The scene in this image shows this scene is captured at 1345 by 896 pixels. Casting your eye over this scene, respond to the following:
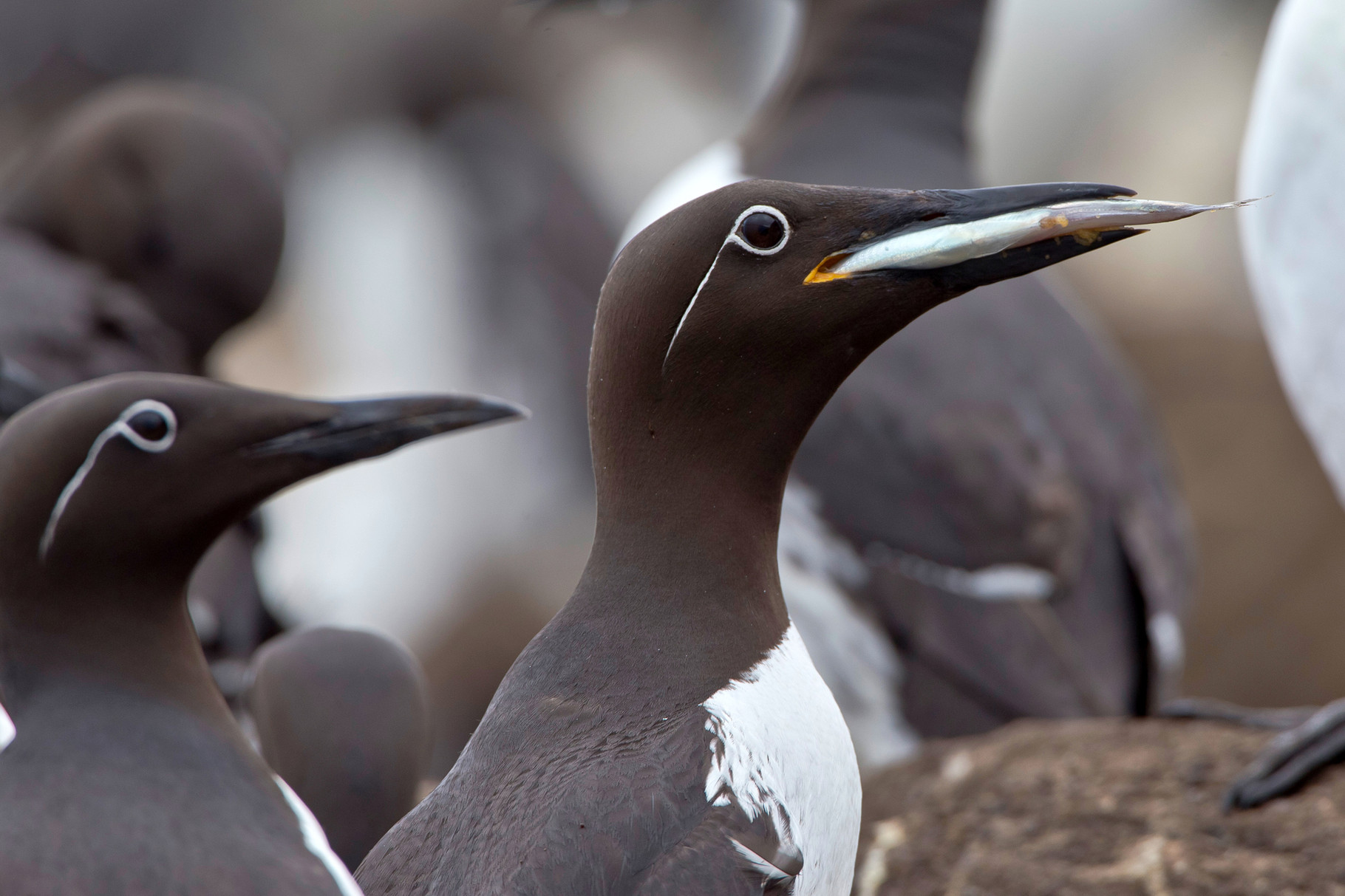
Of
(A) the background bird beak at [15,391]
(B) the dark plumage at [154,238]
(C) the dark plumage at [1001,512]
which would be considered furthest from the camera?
(C) the dark plumage at [1001,512]

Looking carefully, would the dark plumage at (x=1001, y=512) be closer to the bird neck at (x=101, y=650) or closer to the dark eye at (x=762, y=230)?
the dark eye at (x=762, y=230)

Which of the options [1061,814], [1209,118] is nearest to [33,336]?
[1061,814]

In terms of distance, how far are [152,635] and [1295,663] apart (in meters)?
9.22

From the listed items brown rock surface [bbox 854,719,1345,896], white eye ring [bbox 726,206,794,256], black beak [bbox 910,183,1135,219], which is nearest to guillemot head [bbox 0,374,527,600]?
white eye ring [bbox 726,206,794,256]

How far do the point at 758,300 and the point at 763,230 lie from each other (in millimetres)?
108

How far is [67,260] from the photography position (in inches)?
211

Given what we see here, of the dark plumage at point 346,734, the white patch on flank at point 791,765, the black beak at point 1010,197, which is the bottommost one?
the dark plumage at point 346,734

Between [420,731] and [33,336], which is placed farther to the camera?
[33,336]

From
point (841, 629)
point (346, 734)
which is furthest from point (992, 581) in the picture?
point (346, 734)

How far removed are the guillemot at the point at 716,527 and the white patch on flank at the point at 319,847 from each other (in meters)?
0.06

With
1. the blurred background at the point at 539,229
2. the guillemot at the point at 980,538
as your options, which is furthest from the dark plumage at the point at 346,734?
the blurred background at the point at 539,229

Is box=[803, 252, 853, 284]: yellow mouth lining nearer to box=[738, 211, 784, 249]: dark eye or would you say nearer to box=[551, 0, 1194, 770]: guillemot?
box=[738, 211, 784, 249]: dark eye

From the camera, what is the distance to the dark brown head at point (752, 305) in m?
2.42

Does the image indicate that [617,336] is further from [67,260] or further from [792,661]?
[67,260]
